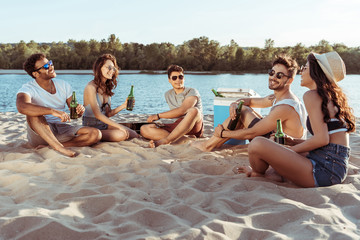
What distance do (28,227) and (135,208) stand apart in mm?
595

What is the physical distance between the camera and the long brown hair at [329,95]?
2305 mm

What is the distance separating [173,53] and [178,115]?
38.0 metres

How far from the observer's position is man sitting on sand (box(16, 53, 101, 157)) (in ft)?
11.3

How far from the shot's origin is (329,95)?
231 cm

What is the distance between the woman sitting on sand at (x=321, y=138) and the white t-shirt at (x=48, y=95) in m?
2.18

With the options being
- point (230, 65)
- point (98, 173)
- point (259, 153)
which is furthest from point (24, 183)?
point (230, 65)

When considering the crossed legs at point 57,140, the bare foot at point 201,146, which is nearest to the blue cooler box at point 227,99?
the bare foot at point 201,146

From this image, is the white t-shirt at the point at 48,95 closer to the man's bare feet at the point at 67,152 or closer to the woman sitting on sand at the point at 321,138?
the man's bare feet at the point at 67,152

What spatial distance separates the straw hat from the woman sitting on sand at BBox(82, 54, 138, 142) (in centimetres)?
238

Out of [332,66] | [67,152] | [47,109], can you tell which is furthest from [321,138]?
[47,109]

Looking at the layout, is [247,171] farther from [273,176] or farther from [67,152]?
[67,152]

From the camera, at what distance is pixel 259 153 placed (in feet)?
8.29

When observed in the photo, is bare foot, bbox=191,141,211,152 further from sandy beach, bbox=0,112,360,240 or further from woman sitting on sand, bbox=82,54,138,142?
woman sitting on sand, bbox=82,54,138,142

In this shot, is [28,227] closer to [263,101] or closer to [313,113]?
[313,113]
